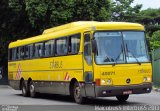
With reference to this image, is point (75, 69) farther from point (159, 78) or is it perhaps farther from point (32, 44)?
point (159, 78)

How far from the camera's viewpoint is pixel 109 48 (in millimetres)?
18656

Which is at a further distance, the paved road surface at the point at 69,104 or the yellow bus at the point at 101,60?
the yellow bus at the point at 101,60

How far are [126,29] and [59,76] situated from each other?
4.27 m

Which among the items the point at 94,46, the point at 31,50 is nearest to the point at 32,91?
the point at 31,50

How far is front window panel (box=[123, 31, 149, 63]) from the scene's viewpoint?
18.9m

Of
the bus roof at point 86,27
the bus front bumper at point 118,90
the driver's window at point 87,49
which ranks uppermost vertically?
the bus roof at point 86,27

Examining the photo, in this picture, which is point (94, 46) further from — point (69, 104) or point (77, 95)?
point (69, 104)

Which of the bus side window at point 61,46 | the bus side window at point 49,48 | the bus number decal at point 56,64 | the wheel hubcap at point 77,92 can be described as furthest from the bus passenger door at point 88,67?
the bus side window at point 49,48

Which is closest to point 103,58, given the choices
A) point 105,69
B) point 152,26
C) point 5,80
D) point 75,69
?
point 105,69

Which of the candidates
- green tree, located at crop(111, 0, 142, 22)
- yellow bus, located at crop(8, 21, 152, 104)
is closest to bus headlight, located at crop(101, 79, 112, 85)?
yellow bus, located at crop(8, 21, 152, 104)

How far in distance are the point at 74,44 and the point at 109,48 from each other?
2139 millimetres

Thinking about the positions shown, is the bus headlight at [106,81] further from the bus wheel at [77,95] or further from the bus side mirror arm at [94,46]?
the bus wheel at [77,95]

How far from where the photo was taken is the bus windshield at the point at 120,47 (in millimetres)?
18531

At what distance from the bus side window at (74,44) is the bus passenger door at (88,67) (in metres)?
0.70
